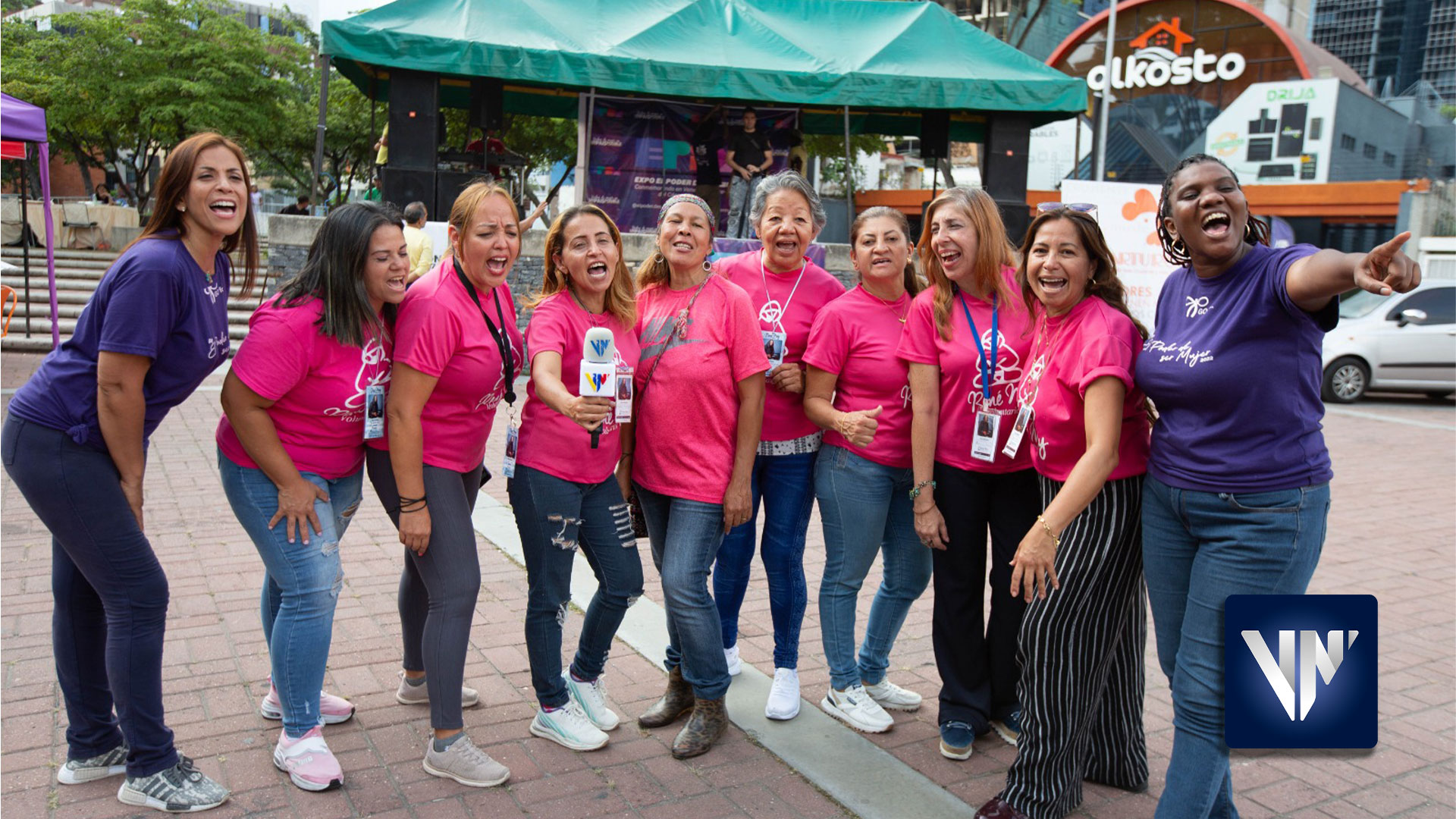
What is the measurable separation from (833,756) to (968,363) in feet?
4.66

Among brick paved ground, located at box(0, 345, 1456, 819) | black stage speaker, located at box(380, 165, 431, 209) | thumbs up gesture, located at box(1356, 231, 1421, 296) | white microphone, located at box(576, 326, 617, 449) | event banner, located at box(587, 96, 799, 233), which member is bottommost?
brick paved ground, located at box(0, 345, 1456, 819)

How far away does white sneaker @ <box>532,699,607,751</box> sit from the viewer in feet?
11.9

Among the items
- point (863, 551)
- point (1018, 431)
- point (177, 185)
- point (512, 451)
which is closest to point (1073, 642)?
point (1018, 431)

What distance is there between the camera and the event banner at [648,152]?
13.8 meters

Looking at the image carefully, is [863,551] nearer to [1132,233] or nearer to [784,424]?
[784,424]

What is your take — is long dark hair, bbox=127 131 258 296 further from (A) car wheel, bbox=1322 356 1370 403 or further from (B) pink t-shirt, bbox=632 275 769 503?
(A) car wheel, bbox=1322 356 1370 403

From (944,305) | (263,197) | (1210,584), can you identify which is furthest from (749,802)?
(263,197)

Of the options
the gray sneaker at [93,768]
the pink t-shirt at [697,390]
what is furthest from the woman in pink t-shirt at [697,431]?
the gray sneaker at [93,768]

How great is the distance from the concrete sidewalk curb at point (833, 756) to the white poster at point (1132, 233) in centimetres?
902

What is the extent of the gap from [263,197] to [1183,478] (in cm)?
5668

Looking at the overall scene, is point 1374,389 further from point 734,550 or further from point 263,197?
point 263,197

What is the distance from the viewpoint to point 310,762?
3262 mm

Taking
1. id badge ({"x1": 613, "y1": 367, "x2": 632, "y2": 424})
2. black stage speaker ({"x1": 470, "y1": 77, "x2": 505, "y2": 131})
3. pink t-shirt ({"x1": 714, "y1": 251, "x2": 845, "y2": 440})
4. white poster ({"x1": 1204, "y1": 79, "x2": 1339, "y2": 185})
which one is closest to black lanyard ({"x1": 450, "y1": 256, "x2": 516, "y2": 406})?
id badge ({"x1": 613, "y1": 367, "x2": 632, "y2": 424})

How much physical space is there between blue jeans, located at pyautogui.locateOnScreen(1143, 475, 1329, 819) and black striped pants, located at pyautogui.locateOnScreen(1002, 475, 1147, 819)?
0.43 feet
